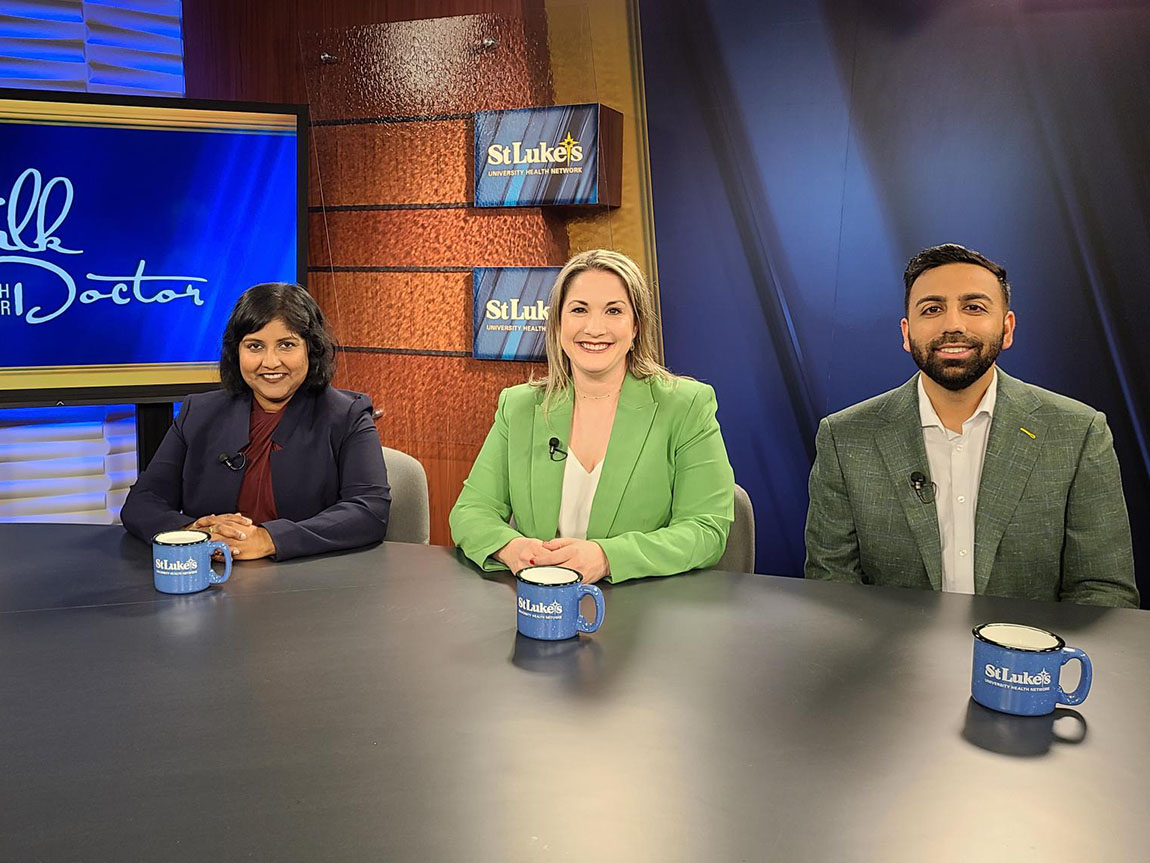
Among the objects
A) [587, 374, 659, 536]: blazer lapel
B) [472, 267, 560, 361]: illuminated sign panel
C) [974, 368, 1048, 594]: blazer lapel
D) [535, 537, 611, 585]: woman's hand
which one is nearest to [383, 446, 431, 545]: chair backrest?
[587, 374, 659, 536]: blazer lapel

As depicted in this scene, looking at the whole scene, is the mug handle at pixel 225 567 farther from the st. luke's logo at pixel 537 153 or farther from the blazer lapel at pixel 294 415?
the st. luke's logo at pixel 537 153

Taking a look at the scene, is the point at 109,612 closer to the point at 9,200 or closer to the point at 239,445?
the point at 239,445

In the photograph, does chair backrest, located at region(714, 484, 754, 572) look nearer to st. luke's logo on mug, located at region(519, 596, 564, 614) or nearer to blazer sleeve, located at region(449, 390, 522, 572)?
blazer sleeve, located at region(449, 390, 522, 572)

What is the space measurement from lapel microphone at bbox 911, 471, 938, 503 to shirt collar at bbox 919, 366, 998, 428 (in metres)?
0.15

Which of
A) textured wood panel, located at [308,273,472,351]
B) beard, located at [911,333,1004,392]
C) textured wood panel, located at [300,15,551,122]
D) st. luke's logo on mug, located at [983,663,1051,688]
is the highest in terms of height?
textured wood panel, located at [300,15,551,122]

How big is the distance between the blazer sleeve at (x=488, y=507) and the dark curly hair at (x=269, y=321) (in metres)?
0.52

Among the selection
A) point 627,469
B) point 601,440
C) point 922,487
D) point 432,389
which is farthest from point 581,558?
point 432,389

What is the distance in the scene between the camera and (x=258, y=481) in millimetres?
2586

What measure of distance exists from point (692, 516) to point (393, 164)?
2275 millimetres

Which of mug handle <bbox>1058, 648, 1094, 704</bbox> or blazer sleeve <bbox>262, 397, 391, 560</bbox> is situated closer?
mug handle <bbox>1058, 648, 1094, 704</bbox>

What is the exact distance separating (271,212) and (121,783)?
2.67 metres

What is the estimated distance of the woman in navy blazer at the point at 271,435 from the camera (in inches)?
98.3

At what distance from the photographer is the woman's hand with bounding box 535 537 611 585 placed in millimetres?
1866

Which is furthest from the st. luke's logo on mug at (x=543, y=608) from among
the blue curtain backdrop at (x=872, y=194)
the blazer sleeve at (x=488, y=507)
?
the blue curtain backdrop at (x=872, y=194)
